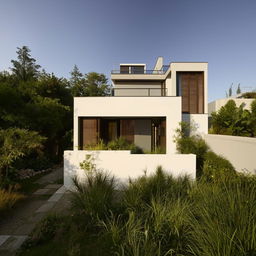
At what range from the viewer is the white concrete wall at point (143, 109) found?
9.30 meters

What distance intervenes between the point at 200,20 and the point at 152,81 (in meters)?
5.87

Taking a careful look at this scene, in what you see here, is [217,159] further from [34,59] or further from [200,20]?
[34,59]

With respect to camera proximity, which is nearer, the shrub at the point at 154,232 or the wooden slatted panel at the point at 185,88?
the shrub at the point at 154,232

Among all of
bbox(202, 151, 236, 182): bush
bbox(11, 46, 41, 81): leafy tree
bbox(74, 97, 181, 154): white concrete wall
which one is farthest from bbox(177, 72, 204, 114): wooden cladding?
bbox(11, 46, 41, 81): leafy tree

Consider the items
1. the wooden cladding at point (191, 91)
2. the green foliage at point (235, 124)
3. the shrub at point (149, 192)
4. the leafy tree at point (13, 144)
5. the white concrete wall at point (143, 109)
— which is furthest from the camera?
the wooden cladding at point (191, 91)

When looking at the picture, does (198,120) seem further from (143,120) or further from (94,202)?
(94,202)

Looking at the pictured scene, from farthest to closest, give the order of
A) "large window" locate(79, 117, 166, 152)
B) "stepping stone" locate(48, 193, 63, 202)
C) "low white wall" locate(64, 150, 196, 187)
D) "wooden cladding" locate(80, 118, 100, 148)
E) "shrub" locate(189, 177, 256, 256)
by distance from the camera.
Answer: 1. "large window" locate(79, 117, 166, 152)
2. "wooden cladding" locate(80, 118, 100, 148)
3. "low white wall" locate(64, 150, 196, 187)
4. "stepping stone" locate(48, 193, 63, 202)
5. "shrub" locate(189, 177, 256, 256)

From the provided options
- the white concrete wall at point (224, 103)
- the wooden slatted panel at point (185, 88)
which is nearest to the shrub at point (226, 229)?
the wooden slatted panel at point (185, 88)

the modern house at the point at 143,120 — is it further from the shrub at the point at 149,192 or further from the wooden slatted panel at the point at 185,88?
the shrub at the point at 149,192

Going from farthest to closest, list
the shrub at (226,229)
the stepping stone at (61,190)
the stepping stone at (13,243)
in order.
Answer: the stepping stone at (61,190)
the stepping stone at (13,243)
the shrub at (226,229)

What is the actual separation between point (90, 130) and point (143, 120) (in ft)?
14.6

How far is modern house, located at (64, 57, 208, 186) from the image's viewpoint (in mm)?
6473

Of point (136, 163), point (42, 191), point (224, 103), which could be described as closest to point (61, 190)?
point (42, 191)

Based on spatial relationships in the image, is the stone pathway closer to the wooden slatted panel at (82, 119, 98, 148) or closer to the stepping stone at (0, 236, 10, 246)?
the stepping stone at (0, 236, 10, 246)
